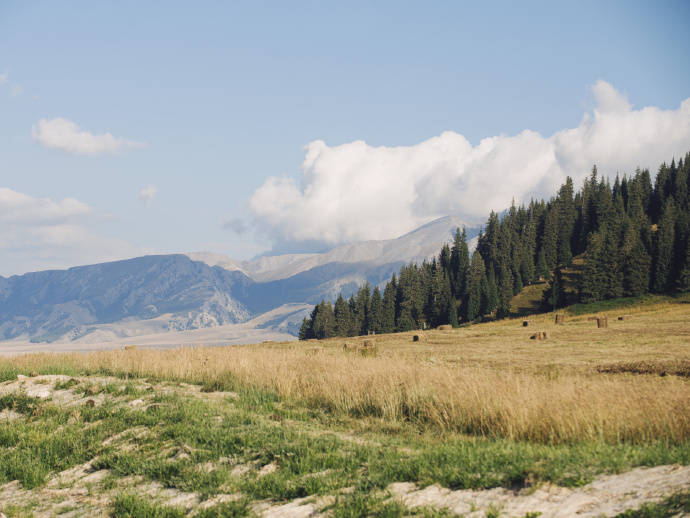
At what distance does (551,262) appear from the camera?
437ft

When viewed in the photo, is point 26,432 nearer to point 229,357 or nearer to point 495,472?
point 229,357

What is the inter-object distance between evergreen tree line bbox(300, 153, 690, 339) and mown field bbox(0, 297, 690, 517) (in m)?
84.0

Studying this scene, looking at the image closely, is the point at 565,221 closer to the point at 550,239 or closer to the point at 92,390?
the point at 550,239

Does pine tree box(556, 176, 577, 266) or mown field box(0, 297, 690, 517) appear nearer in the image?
mown field box(0, 297, 690, 517)

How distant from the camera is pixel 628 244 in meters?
98.2

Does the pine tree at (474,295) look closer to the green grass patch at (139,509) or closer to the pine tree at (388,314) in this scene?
the pine tree at (388,314)

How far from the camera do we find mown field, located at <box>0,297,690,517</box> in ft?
23.8

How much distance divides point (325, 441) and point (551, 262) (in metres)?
135

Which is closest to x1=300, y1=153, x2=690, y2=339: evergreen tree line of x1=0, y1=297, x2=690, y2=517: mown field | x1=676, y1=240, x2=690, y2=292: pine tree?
x1=676, y1=240, x2=690, y2=292: pine tree

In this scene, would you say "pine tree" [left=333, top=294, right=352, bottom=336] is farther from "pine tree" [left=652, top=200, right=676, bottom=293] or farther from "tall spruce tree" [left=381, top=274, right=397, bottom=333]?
"pine tree" [left=652, top=200, right=676, bottom=293]

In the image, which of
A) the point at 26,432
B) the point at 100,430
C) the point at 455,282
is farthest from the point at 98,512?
the point at 455,282

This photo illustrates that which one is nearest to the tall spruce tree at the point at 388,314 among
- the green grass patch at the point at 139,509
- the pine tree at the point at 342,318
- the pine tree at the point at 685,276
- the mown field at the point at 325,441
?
the pine tree at the point at 342,318

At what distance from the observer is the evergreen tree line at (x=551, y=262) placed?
9150 cm

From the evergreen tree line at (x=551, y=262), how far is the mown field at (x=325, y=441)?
84.0 metres
